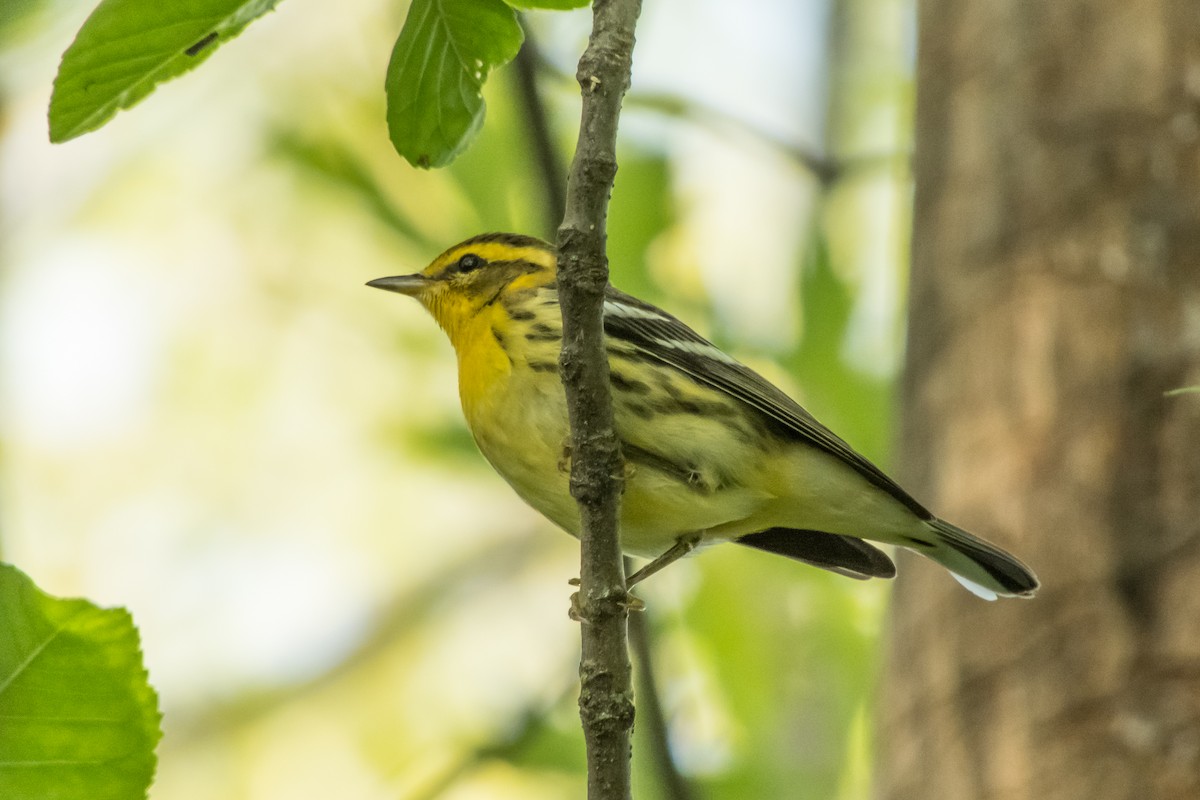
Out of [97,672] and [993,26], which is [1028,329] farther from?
[97,672]

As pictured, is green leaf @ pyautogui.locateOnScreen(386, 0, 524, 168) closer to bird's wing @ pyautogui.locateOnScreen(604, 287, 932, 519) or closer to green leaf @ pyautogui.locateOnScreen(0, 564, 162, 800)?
green leaf @ pyautogui.locateOnScreen(0, 564, 162, 800)

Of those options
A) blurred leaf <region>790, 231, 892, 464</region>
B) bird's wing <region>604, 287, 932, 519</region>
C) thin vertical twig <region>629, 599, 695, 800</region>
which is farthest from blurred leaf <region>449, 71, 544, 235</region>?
thin vertical twig <region>629, 599, 695, 800</region>

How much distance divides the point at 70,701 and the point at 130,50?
848 mm

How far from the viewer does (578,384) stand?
103 inches

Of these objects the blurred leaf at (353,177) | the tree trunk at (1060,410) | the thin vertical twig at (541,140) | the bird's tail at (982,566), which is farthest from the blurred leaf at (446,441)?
the bird's tail at (982,566)

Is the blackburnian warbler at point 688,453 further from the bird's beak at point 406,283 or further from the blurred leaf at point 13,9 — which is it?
the blurred leaf at point 13,9

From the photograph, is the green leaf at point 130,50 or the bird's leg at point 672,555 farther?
the bird's leg at point 672,555

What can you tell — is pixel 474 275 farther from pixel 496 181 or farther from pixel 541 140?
pixel 496 181

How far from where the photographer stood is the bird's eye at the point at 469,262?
4.98 meters

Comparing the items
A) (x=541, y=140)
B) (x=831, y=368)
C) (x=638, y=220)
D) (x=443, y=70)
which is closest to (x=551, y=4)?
(x=443, y=70)

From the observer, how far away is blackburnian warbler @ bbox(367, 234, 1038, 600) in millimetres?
3953

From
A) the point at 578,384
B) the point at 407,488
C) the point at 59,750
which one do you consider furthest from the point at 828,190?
the point at 59,750

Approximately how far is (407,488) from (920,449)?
581 cm

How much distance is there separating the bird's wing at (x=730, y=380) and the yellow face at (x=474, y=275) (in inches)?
19.7
